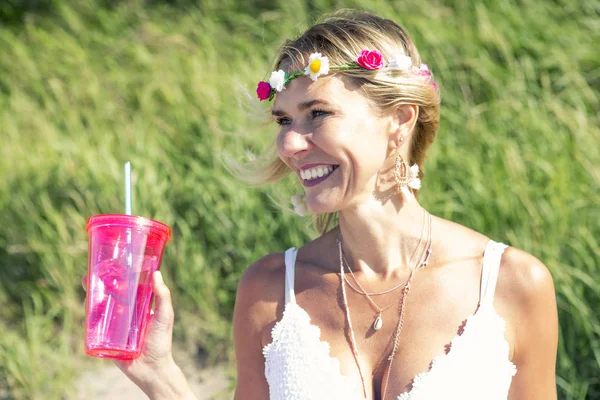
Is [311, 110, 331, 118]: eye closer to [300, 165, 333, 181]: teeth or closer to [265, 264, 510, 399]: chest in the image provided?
[300, 165, 333, 181]: teeth

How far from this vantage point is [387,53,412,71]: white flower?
246cm

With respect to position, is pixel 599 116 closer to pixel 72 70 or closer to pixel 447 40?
pixel 447 40

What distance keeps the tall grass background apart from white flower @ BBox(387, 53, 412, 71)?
1405mm

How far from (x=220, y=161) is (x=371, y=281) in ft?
6.88

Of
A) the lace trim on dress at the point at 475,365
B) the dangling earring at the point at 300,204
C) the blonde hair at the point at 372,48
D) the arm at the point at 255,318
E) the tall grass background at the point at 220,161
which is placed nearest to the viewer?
the lace trim on dress at the point at 475,365

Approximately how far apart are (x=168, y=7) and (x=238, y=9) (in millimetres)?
524

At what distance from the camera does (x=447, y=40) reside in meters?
5.01

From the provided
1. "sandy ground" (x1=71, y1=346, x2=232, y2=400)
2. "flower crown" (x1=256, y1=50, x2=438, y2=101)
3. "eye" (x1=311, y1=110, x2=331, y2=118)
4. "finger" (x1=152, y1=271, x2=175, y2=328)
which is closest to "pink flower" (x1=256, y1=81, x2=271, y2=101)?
"flower crown" (x1=256, y1=50, x2=438, y2=101)

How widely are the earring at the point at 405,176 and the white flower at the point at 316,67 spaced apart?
1.13 feet

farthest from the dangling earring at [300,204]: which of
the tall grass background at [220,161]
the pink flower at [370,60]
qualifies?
the tall grass background at [220,161]

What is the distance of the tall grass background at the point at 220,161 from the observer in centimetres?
391

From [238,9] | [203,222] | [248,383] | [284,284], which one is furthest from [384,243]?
[238,9]

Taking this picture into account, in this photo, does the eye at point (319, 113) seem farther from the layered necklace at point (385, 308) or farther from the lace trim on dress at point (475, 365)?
the lace trim on dress at point (475, 365)

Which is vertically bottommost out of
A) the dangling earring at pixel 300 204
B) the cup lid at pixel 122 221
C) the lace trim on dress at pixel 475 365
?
the lace trim on dress at pixel 475 365
